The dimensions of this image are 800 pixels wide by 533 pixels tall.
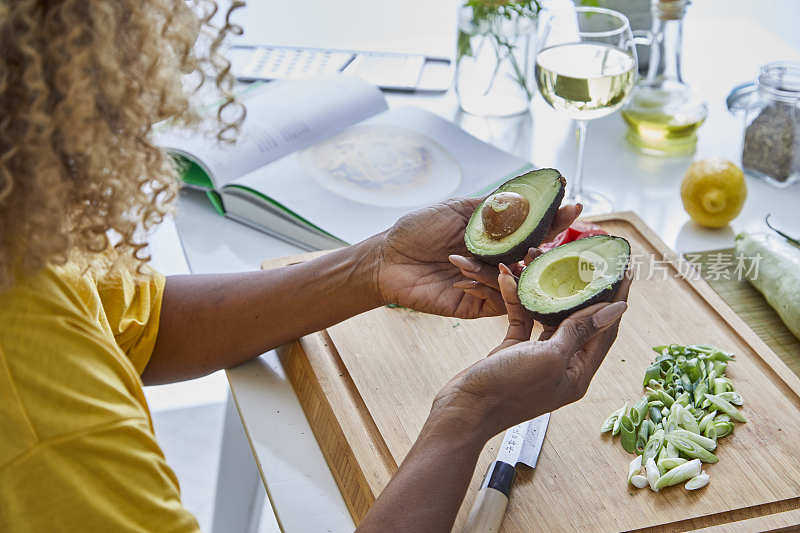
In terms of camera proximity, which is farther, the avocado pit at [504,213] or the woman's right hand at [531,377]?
the avocado pit at [504,213]

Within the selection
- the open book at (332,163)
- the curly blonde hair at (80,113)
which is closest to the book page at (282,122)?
the open book at (332,163)

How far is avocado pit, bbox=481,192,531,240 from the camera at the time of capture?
107cm

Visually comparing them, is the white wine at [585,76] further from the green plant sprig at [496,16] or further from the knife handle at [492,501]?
the knife handle at [492,501]

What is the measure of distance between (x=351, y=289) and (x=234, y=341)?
166 millimetres

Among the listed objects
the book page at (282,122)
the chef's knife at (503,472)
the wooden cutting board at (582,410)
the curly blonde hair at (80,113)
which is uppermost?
the curly blonde hair at (80,113)

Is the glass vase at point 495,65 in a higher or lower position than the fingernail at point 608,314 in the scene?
lower

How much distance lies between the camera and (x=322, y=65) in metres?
1.89

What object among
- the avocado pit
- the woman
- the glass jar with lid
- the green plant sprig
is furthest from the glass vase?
the woman

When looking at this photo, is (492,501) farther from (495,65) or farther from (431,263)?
(495,65)

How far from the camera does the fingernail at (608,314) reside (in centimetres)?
92

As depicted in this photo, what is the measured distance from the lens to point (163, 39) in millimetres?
798

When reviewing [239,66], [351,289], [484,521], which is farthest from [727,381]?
[239,66]

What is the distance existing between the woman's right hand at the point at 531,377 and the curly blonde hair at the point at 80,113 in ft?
1.23

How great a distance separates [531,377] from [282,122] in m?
0.89
